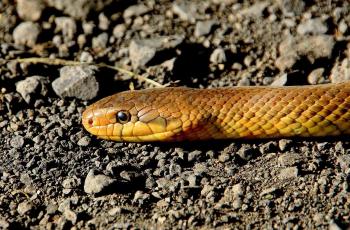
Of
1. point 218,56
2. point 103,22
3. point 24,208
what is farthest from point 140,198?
point 103,22

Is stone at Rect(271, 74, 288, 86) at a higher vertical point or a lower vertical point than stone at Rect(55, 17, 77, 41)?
lower

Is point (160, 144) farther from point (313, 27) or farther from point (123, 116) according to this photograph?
point (313, 27)

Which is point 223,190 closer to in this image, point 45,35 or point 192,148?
point 192,148

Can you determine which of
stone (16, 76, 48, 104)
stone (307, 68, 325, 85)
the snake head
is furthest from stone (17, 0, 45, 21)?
stone (307, 68, 325, 85)

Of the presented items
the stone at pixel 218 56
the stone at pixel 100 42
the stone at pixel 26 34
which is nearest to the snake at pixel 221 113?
the stone at pixel 218 56

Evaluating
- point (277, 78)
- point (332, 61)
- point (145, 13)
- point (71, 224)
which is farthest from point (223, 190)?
point (145, 13)

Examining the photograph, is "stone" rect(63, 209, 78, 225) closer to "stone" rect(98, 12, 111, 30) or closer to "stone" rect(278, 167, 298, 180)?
"stone" rect(278, 167, 298, 180)
